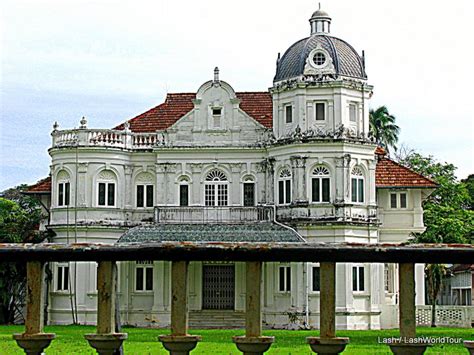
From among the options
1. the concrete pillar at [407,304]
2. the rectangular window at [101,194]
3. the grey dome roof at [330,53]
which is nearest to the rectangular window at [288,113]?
the grey dome roof at [330,53]

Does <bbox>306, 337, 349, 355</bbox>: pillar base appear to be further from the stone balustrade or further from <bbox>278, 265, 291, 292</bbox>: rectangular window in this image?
<bbox>278, 265, 291, 292</bbox>: rectangular window

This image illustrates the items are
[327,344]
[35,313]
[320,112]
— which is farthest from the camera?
[320,112]

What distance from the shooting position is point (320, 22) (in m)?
50.7

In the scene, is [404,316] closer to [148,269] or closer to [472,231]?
[148,269]

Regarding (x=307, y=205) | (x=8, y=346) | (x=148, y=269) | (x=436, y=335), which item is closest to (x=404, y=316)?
(x=8, y=346)

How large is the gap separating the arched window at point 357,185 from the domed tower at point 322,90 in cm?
187

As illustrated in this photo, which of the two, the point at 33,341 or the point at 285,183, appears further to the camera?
the point at 285,183

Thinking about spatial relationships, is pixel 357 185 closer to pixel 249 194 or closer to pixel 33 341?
pixel 249 194

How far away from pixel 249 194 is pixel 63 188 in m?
9.67

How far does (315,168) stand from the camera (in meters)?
47.4

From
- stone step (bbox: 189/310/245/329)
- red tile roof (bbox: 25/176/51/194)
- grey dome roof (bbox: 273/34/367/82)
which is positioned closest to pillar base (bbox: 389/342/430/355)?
stone step (bbox: 189/310/245/329)

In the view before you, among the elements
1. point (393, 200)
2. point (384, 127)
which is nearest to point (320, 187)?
point (393, 200)

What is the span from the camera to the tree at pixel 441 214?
48375 millimetres

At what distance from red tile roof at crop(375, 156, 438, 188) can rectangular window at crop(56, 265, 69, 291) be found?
16804mm
